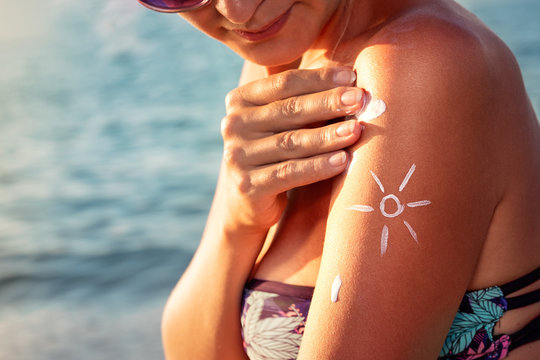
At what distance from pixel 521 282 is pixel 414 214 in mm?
391

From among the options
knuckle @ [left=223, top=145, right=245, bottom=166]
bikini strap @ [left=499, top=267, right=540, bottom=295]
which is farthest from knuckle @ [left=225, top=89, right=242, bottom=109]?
bikini strap @ [left=499, top=267, right=540, bottom=295]

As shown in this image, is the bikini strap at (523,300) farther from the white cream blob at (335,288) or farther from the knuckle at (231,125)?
the knuckle at (231,125)

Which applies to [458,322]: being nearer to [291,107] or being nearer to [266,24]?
[291,107]

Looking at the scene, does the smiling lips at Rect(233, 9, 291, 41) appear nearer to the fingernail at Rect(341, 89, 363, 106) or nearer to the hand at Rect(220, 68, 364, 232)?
the hand at Rect(220, 68, 364, 232)

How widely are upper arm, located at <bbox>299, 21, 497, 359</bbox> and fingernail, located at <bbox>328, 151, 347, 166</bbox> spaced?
0.07m

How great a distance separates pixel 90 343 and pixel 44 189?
8.95 ft

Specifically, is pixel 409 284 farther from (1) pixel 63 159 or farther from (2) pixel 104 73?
(2) pixel 104 73

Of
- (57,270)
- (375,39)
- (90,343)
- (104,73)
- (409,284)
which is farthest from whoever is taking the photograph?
(104,73)

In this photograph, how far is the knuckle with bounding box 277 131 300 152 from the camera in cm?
152

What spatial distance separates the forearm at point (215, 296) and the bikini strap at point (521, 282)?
1.94ft

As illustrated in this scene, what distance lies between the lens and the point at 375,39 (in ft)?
4.75

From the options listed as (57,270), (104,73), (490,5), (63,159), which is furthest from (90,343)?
(490,5)

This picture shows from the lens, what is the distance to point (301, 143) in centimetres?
150

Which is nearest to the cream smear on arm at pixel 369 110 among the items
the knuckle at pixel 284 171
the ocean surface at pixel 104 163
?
the knuckle at pixel 284 171
